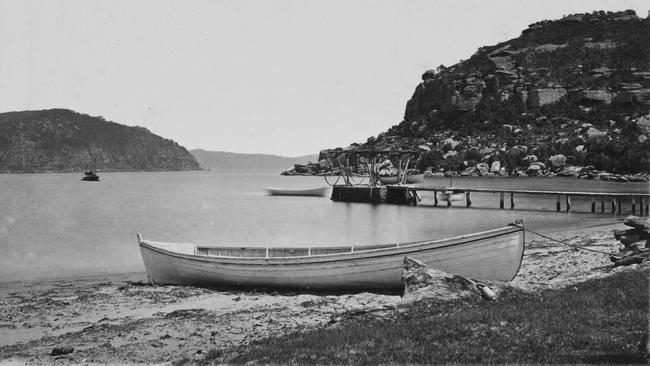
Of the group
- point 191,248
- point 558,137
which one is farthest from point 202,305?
point 558,137

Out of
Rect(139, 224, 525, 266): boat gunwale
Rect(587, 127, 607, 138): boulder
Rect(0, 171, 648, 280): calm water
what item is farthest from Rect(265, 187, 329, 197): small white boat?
Rect(587, 127, 607, 138): boulder

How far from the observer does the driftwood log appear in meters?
18.7

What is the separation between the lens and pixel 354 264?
67.5 feet

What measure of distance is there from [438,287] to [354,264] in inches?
225

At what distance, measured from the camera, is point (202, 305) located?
2028cm

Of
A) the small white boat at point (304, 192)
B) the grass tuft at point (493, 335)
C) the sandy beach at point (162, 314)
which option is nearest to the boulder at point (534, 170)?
the small white boat at point (304, 192)

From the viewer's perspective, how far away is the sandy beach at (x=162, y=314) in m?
14.0

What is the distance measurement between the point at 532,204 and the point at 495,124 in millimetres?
131735

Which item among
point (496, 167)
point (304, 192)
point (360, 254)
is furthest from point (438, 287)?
point (496, 167)

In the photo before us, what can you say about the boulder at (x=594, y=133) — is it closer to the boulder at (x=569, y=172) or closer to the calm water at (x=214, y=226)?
the boulder at (x=569, y=172)

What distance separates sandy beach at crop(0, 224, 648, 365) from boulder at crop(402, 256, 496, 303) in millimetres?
609

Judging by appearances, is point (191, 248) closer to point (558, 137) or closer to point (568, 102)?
point (558, 137)

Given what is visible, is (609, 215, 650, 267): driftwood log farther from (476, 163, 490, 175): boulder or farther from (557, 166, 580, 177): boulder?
(476, 163, 490, 175): boulder

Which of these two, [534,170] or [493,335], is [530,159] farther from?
[493,335]
